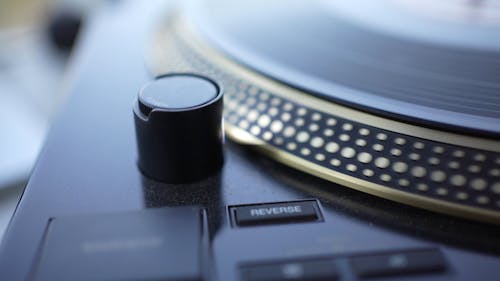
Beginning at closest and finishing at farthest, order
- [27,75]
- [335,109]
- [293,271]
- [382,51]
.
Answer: [293,271]
[335,109]
[382,51]
[27,75]

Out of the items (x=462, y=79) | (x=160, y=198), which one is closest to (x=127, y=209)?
(x=160, y=198)

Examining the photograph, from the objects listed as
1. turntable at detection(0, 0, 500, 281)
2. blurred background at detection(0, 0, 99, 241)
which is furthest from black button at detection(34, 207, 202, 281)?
blurred background at detection(0, 0, 99, 241)

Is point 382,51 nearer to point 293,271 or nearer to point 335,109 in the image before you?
point 335,109

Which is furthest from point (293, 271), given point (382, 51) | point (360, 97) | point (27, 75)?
point (27, 75)

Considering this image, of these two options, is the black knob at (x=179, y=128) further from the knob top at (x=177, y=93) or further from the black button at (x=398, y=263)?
the black button at (x=398, y=263)

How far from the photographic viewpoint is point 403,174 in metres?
0.42

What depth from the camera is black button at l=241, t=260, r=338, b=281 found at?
363mm

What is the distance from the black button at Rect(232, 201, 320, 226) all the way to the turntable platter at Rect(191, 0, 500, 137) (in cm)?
10

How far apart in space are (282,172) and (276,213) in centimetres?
6

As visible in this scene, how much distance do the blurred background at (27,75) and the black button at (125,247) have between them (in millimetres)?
504

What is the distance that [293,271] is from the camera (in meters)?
→ 0.37

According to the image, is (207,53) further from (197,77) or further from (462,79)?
(462,79)

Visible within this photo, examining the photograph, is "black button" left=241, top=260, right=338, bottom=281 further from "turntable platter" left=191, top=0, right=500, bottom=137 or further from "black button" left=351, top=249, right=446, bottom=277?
"turntable platter" left=191, top=0, right=500, bottom=137

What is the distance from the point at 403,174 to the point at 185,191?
175mm
